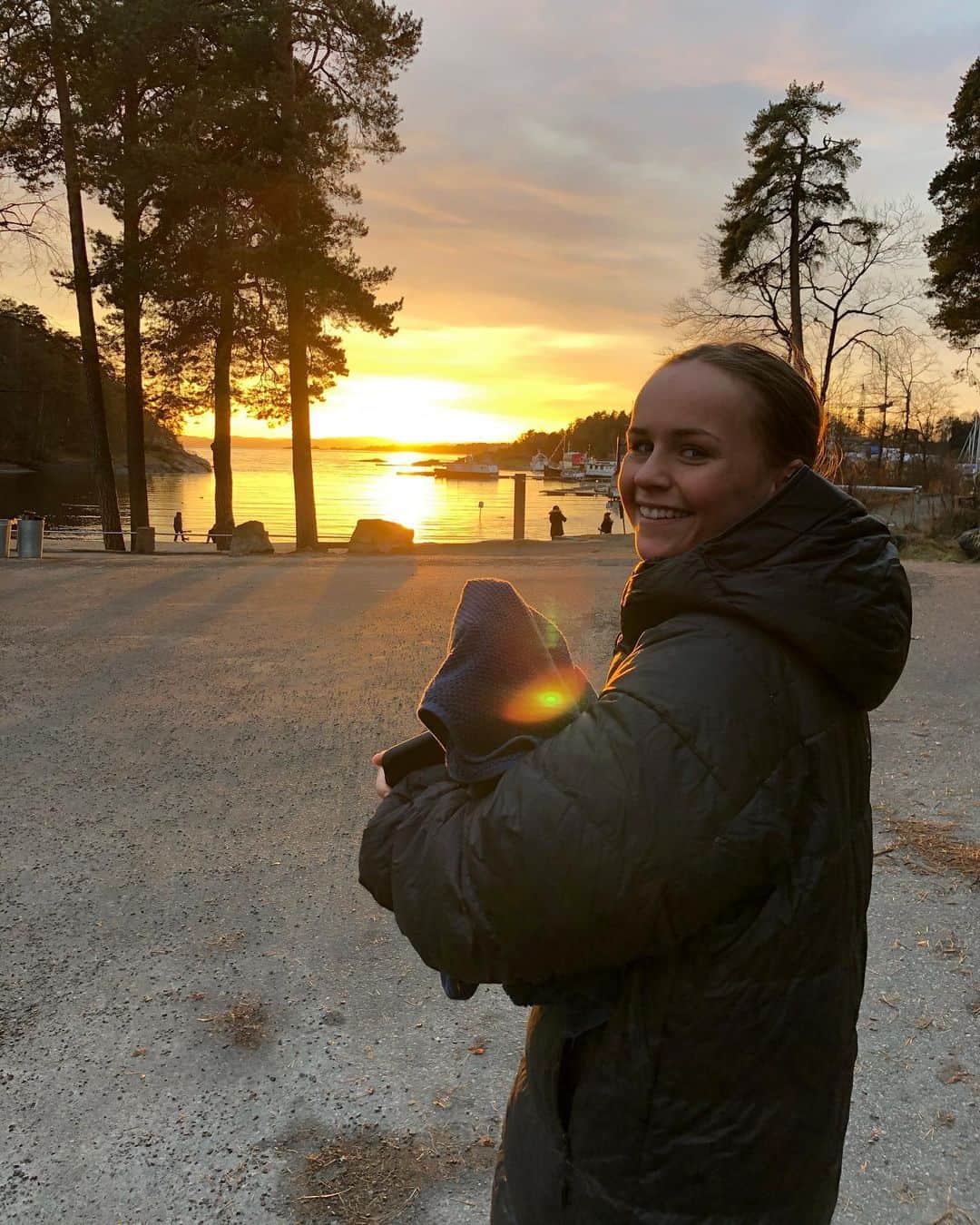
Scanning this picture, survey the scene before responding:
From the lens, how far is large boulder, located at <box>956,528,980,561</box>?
1548cm

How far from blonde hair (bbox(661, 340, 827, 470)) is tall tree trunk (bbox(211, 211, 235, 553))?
19.2 meters

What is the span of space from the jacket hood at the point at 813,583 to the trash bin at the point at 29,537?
627 inches

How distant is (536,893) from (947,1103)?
243 cm

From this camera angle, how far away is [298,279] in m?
18.0

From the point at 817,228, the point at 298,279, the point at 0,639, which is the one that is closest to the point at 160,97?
the point at 298,279

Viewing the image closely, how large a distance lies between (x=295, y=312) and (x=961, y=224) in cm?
1536

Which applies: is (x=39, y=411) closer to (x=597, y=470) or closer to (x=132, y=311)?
(x=597, y=470)

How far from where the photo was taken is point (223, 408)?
23188mm

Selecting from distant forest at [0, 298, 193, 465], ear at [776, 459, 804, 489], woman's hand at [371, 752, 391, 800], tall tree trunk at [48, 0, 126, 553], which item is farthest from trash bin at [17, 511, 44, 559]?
distant forest at [0, 298, 193, 465]

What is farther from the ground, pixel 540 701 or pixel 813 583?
pixel 813 583

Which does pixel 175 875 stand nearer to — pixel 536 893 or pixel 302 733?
pixel 302 733

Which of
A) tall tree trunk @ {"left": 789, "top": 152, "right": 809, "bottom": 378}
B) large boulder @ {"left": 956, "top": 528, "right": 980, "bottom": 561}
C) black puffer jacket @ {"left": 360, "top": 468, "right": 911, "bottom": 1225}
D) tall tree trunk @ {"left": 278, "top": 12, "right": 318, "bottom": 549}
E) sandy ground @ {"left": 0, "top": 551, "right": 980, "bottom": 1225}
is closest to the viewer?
black puffer jacket @ {"left": 360, "top": 468, "right": 911, "bottom": 1225}

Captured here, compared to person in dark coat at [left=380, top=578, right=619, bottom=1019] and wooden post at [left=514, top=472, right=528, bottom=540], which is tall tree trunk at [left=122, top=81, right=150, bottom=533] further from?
person in dark coat at [left=380, top=578, right=619, bottom=1019]

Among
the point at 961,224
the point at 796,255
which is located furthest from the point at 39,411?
the point at 961,224
